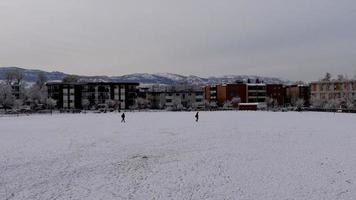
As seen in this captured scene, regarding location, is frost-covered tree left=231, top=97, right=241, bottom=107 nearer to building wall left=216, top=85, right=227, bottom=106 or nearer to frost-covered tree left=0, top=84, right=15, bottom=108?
building wall left=216, top=85, right=227, bottom=106

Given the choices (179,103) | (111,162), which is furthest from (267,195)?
(179,103)

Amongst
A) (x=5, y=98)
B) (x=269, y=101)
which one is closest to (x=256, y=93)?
(x=269, y=101)

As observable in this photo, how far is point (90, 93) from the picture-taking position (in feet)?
469

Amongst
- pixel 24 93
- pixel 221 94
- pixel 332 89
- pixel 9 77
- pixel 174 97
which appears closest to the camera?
pixel 9 77

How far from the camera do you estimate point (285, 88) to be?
541 feet

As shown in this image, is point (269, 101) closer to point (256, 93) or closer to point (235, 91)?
point (256, 93)

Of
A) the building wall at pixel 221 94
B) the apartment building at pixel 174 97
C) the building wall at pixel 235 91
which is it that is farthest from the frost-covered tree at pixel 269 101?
the apartment building at pixel 174 97

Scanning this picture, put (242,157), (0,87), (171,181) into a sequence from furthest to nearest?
1. (0,87)
2. (242,157)
3. (171,181)

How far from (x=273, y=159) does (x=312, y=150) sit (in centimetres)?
476

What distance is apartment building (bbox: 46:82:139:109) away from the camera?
14075cm

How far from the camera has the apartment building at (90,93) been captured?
14075 cm

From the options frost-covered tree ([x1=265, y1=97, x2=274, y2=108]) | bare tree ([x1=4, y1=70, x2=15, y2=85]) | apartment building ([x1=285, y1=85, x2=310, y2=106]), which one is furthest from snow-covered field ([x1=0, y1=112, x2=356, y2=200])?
apartment building ([x1=285, y1=85, x2=310, y2=106])

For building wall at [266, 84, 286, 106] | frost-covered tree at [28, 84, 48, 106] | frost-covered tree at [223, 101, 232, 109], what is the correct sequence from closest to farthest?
frost-covered tree at [28, 84, 48, 106] → frost-covered tree at [223, 101, 232, 109] → building wall at [266, 84, 286, 106]

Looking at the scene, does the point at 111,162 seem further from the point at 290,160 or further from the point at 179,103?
the point at 179,103
